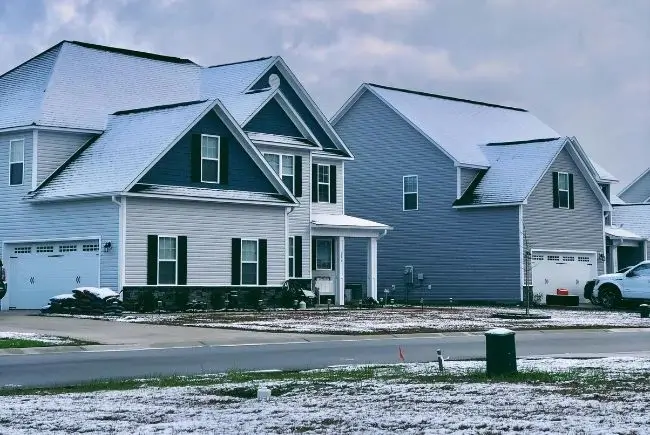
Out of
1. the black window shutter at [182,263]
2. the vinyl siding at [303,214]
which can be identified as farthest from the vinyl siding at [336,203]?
the black window shutter at [182,263]

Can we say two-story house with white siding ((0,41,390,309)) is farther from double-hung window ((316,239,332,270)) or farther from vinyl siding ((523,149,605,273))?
vinyl siding ((523,149,605,273))

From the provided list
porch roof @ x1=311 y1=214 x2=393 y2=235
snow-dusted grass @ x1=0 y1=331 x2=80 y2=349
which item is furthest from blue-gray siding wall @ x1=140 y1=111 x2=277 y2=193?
snow-dusted grass @ x1=0 y1=331 x2=80 y2=349

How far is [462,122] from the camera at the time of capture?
2292 inches

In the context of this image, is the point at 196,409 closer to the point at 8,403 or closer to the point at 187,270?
the point at 8,403

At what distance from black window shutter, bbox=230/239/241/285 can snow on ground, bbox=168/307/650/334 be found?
286 centimetres

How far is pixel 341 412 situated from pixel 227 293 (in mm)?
28838

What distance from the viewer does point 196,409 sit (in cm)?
1293

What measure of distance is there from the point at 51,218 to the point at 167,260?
447 centimetres

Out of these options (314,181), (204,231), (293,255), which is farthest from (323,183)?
(204,231)

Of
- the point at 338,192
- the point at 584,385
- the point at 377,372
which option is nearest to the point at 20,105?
the point at 338,192

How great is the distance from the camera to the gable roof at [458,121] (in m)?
53.2

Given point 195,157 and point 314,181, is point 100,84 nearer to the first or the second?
point 195,157

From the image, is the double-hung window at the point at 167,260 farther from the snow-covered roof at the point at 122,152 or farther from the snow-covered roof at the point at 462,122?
the snow-covered roof at the point at 462,122

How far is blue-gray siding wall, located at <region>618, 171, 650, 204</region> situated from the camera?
78438mm
